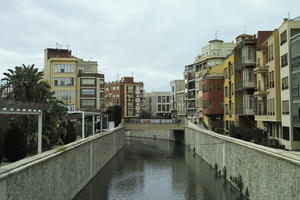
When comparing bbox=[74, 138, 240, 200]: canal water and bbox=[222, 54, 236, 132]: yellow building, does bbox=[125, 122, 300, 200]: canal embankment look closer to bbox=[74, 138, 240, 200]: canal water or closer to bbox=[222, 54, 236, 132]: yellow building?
bbox=[74, 138, 240, 200]: canal water

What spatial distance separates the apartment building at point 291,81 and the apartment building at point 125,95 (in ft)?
295

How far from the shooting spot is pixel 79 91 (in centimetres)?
7612

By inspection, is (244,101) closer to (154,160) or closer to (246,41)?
(246,41)

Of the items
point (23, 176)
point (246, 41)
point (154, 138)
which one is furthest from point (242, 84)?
point (154, 138)

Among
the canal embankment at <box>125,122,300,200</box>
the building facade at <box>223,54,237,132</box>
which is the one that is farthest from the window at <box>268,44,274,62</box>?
the building facade at <box>223,54,237,132</box>

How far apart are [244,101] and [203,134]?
25.0 ft

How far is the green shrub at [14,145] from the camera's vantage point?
22.9 metres

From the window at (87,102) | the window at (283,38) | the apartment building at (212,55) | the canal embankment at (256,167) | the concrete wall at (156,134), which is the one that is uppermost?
the apartment building at (212,55)

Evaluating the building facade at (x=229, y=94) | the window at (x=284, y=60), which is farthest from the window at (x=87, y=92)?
the window at (x=284, y=60)

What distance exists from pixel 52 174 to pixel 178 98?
103 m

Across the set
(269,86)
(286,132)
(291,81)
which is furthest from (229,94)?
(291,81)

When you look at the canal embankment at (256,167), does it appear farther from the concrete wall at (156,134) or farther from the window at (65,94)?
the concrete wall at (156,134)

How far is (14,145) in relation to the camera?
23.0 meters

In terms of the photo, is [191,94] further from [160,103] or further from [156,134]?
[160,103]
